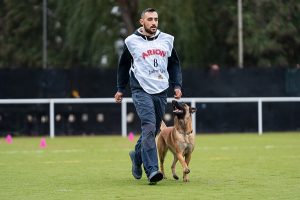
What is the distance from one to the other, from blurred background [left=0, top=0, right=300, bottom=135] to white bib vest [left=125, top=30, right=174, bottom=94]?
13984mm

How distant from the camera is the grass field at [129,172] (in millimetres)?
11264

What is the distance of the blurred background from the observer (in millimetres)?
26906

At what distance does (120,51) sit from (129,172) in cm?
2442

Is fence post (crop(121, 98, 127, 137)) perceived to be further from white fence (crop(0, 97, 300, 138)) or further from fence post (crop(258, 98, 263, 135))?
fence post (crop(258, 98, 263, 135))

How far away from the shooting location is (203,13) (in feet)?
128

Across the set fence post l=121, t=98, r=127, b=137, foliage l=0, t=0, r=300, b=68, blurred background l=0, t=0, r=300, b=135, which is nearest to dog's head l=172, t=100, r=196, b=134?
fence post l=121, t=98, r=127, b=137

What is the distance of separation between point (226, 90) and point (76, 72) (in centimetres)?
411

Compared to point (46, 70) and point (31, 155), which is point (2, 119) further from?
point (31, 155)

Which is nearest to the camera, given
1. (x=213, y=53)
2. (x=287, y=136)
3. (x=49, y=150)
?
(x=49, y=150)

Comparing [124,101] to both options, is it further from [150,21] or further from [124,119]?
[150,21]

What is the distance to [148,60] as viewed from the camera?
12.5 metres

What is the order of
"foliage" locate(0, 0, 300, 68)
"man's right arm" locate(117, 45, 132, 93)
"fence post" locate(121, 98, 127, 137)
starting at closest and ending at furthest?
"man's right arm" locate(117, 45, 132, 93) → "fence post" locate(121, 98, 127, 137) → "foliage" locate(0, 0, 300, 68)

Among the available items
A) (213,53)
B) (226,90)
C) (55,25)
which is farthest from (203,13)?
(226,90)

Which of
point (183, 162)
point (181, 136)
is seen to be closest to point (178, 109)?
point (181, 136)
